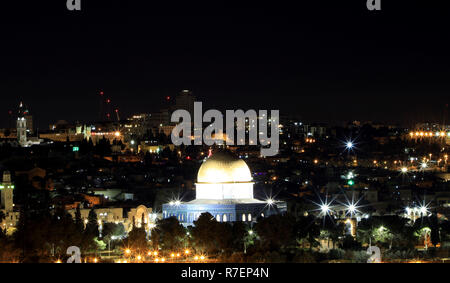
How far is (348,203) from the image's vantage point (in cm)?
6644

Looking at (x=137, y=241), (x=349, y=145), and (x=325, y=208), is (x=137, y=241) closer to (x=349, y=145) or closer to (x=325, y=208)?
(x=325, y=208)

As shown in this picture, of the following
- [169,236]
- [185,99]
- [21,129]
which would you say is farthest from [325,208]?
[185,99]

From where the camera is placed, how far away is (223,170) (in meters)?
56.0

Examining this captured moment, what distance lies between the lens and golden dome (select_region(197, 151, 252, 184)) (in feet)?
184

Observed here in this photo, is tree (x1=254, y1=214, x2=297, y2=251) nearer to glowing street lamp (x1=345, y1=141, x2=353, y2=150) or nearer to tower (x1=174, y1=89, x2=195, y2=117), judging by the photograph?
glowing street lamp (x1=345, y1=141, x2=353, y2=150)

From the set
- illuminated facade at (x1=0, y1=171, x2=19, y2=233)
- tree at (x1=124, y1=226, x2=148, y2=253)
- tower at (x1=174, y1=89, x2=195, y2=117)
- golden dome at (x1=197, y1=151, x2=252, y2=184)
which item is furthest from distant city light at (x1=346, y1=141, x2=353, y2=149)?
tree at (x1=124, y1=226, x2=148, y2=253)

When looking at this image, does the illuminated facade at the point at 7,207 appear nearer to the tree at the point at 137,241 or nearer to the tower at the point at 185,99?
the tree at the point at 137,241

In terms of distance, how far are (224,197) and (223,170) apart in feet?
4.49

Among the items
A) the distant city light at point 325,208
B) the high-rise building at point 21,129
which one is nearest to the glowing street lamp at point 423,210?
the distant city light at point 325,208

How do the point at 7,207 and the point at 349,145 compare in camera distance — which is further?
the point at 349,145

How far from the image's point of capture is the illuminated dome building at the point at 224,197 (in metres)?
54.8

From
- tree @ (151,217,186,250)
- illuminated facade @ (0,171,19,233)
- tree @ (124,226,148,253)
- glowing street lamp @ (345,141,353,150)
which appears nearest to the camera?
tree @ (124,226,148,253)
